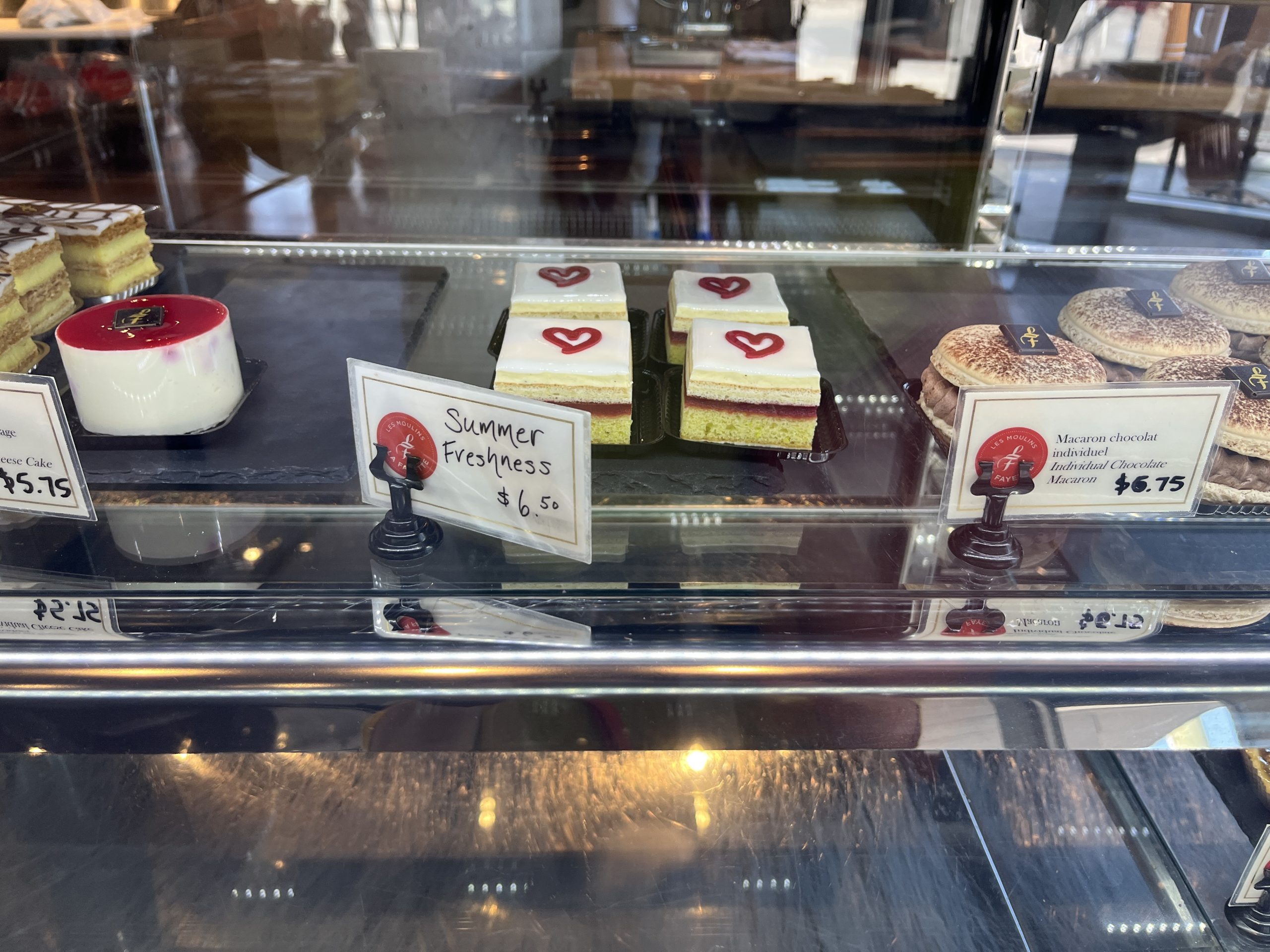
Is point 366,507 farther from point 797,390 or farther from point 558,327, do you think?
point 797,390

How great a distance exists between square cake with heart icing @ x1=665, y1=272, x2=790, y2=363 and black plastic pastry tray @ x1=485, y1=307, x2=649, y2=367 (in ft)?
0.12

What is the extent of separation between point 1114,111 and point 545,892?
1.64m

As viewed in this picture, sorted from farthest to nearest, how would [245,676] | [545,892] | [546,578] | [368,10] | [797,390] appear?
[368,10] < [797,390] < [545,892] < [546,578] < [245,676]

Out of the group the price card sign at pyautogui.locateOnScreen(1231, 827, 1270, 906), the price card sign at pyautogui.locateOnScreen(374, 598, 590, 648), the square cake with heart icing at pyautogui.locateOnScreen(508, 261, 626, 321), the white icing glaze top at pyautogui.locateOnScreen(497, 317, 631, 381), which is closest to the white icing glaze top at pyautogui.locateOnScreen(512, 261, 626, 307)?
the square cake with heart icing at pyautogui.locateOnScreen(508, 261, 626, 321)

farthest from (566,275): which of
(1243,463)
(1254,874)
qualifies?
(1254,874)

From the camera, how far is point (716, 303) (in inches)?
56.1

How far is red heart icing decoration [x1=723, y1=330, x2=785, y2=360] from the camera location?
4.21ft

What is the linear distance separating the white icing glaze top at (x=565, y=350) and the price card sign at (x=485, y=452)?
1.23 ft

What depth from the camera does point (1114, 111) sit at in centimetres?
168

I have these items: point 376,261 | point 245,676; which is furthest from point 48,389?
point 376,261

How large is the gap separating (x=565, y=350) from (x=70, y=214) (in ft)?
3.03

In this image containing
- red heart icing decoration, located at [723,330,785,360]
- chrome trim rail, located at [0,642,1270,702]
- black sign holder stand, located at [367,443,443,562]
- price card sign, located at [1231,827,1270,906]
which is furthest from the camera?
red heart icing decoration, located at [723,330,785,360]

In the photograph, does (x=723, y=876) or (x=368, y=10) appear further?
(x=368, y=10)

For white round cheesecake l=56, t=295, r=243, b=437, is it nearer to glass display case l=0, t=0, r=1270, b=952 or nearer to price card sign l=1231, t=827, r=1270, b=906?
glass display case l=0, t=0, r=1270, b=952
